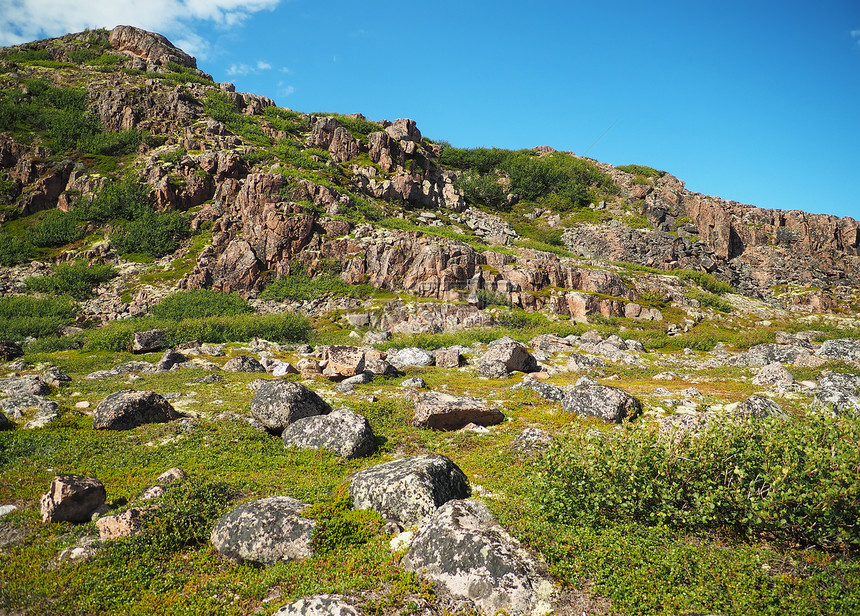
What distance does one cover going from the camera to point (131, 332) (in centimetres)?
4534

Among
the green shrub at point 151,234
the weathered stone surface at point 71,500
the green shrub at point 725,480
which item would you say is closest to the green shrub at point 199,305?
the green shrub at point 151,234

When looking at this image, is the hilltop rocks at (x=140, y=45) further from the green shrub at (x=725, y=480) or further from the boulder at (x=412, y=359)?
the green shrub at (x=725, y=480)

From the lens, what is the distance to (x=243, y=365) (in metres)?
33.2

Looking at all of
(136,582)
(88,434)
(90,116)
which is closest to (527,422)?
(136,582)

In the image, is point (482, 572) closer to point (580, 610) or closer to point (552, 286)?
point (580, 610)

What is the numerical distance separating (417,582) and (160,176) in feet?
312

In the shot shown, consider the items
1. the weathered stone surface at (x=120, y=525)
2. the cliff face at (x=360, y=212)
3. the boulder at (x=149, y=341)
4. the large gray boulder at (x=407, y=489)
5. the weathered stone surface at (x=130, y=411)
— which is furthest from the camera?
the cliff face at (x=360, y=212)

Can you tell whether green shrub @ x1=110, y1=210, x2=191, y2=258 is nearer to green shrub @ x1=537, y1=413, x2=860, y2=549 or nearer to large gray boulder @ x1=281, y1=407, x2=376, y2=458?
large gray boulder @ x1=281, y1=407, x2=376, y2=458

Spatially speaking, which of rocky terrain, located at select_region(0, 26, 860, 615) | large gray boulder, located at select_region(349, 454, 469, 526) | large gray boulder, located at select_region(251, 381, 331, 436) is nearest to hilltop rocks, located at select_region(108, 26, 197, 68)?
rocky terrain, located at select_region(0, 26, 860, 615)

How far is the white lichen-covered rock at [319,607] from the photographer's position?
7.20m

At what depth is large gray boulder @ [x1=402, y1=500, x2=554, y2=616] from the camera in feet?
25.0

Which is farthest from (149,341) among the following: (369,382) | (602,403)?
(602,403)

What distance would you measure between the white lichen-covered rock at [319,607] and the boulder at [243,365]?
28.1 metres

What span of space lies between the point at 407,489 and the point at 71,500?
879 centimetres
